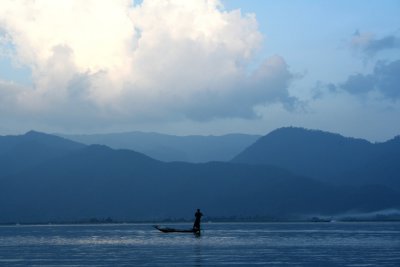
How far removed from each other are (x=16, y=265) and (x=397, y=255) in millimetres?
34977

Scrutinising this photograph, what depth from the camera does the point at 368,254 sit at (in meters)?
73.8

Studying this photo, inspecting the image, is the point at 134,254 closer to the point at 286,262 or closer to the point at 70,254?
the point at 70,254

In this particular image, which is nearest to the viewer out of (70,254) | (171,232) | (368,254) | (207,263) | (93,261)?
(207,263)

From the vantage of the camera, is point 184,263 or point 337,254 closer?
point 184,263

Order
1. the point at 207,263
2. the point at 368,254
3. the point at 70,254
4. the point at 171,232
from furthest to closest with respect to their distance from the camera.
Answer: the point at 171,232 → the point at 70,254 → the point at 368,254 → the point at 207,263

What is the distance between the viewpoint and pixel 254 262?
6556 centimetres

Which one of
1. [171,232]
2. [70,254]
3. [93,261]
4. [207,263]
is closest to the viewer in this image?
[207,263]

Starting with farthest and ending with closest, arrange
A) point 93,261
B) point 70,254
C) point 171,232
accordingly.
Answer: point 171,232, point 70,254, point 93,261

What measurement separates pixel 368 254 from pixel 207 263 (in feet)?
61.1

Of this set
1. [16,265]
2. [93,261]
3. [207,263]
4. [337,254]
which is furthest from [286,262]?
[16,265]

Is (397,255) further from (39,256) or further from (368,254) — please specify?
(39,256)

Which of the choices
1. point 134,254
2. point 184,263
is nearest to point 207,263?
point 184,263

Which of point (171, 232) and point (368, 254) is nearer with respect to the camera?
point (368, 254)

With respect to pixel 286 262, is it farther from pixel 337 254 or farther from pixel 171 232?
pixel 171 232
